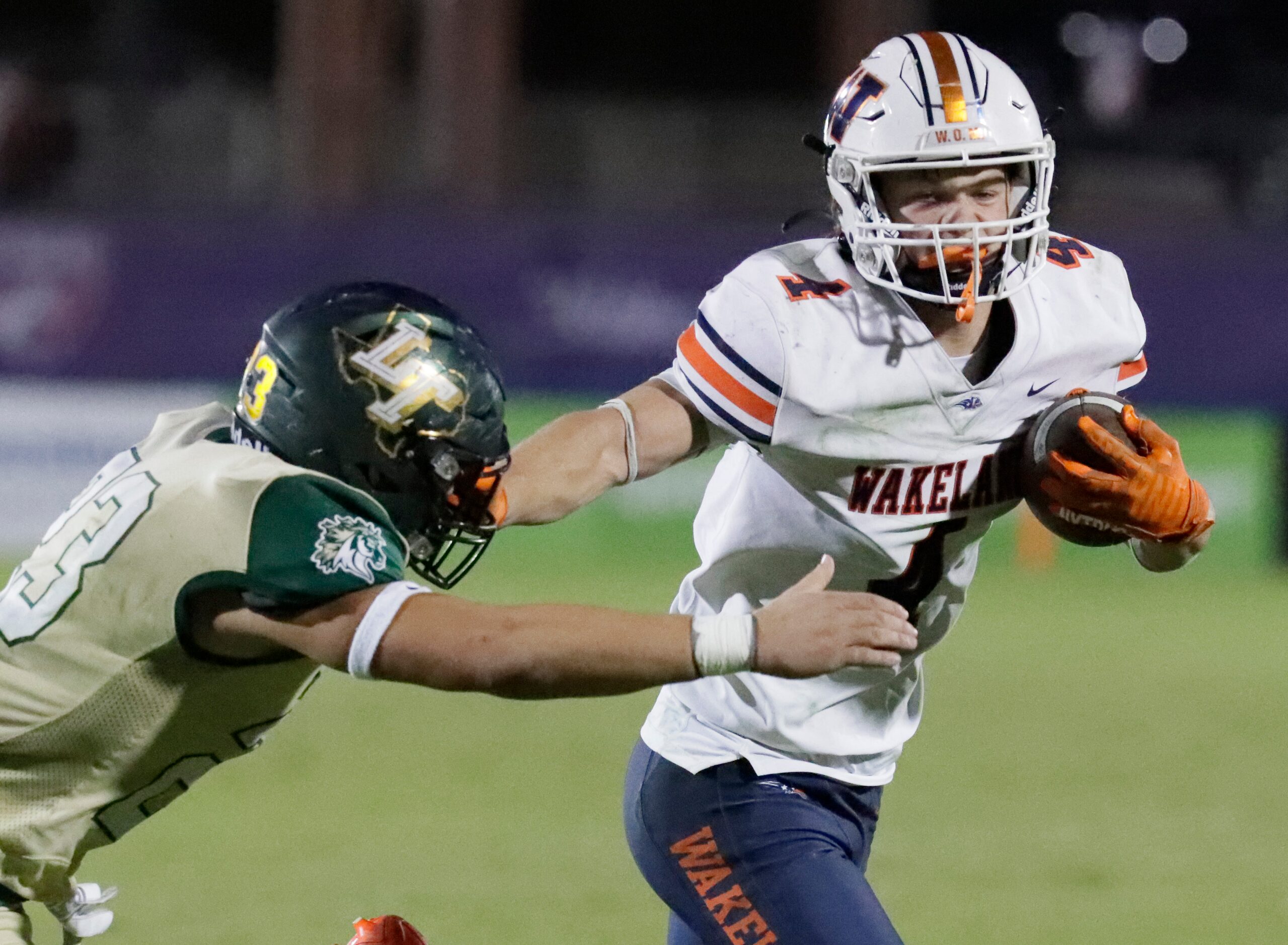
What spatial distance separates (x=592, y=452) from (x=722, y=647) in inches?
31.0

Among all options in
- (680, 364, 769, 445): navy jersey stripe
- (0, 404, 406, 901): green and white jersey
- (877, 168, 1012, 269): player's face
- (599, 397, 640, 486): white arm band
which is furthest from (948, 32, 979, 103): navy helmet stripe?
(0, 404, 406, 901): green and white jersey

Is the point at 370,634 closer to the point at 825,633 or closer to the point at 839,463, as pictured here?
the point at 825,633

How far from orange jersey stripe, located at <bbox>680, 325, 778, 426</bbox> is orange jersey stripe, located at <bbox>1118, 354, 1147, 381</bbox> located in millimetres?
751

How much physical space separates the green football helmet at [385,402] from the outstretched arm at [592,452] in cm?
32

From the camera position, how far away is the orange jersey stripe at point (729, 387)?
3178 millimetres

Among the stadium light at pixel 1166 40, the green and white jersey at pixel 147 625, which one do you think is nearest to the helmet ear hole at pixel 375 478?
the green and white jersey at pixel 147 625

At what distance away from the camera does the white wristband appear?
2.54 m

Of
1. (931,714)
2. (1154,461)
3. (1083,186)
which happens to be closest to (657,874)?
(1154,461)

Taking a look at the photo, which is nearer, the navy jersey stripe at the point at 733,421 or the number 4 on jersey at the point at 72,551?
the number 4 on jersey at the point at 72,551

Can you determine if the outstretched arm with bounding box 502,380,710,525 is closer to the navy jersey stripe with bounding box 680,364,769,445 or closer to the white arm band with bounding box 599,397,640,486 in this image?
the white arm band with bounding box 599,397,640,486

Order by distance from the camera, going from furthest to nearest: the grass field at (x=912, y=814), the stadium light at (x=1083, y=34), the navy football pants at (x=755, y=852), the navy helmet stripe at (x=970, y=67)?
the stadium light at (x=1083, y=34) → the grass field at (x=912, y=814) → the navy helmet stripe at (x=970, y=67) → the navy football pants at (x=755, y=852)

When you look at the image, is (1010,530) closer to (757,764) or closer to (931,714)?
(931,714)

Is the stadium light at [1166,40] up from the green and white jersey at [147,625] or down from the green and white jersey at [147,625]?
down

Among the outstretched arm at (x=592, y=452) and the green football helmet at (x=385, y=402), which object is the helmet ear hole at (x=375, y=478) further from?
the outstretched arm at (x=592, y=452)
